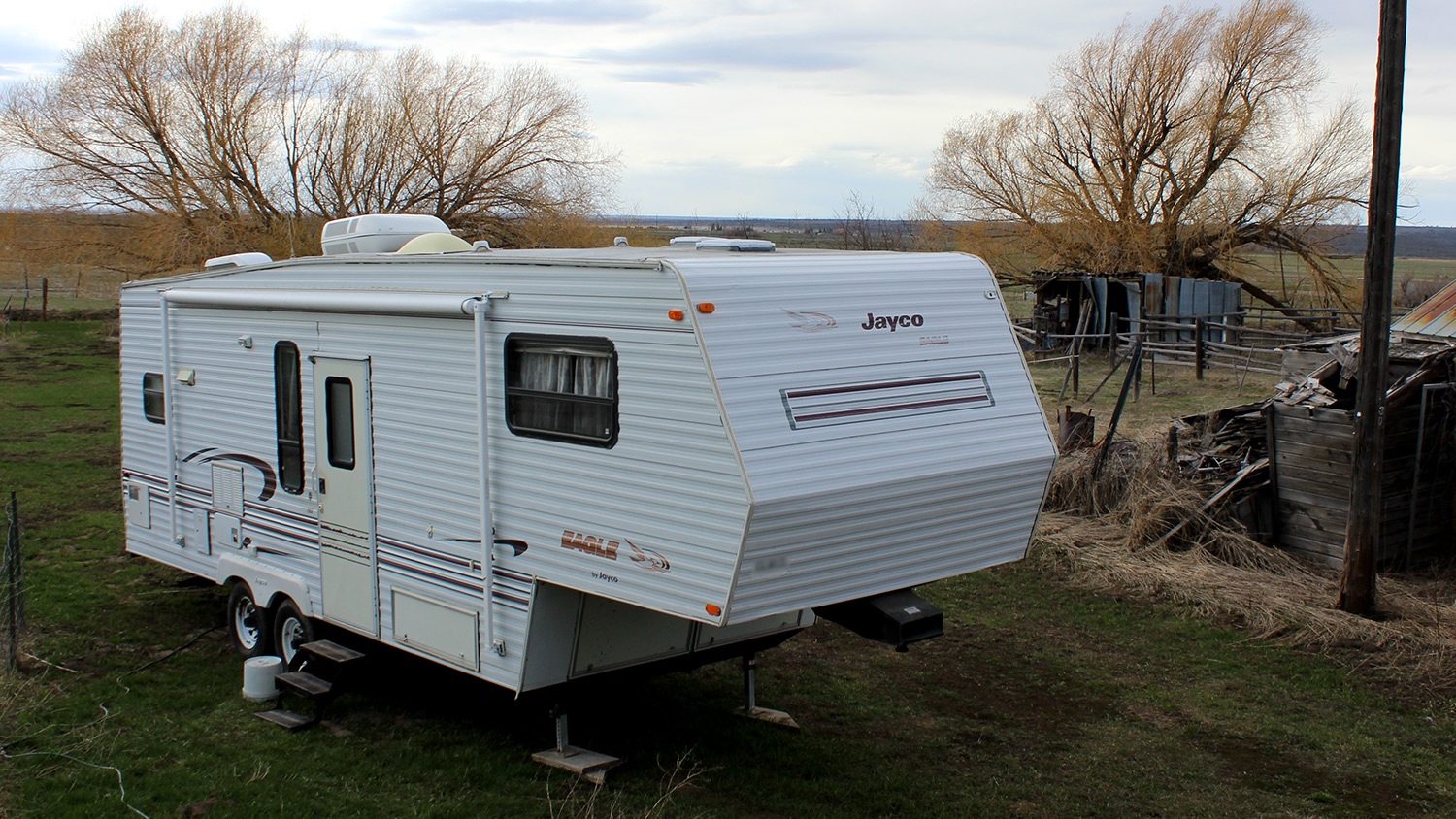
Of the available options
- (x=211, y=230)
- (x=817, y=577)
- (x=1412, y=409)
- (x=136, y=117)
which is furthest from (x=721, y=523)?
(x=136, y=117)

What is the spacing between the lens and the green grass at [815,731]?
6059 mm

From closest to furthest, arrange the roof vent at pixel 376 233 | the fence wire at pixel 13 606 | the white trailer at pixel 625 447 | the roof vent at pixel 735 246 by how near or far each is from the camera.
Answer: the white trailer at pixel 625 447 < the roof vent at pixel 735 246 < the fence wire at pixel 13 606 < the roof vent at pixel 376 233

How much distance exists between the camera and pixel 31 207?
29.4 metres

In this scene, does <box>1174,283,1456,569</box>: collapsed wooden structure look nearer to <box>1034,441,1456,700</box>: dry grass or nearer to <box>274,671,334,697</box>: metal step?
<box>1034,441,1456,700</box>: dry grass

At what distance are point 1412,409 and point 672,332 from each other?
26.6 ft

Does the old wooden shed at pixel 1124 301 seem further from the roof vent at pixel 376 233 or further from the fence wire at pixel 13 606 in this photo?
the fence wire at pixel 13 606

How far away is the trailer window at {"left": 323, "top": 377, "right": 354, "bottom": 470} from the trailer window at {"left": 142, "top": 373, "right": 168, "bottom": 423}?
2.39 metres

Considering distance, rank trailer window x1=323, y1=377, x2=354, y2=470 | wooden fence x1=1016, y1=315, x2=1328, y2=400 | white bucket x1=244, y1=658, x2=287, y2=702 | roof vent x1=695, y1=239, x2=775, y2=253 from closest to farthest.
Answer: roof vent x1=695, y1=239, x2=775, y2=253 < trailer window x1=323, y1=377, x2=354, y2=470 < white bucket x1=244, y1=658, x2=287, y2=702 < wooden fence x1=1016, y1=315, x2=1328, y2=400

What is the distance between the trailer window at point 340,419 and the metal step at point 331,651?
1.19 metres

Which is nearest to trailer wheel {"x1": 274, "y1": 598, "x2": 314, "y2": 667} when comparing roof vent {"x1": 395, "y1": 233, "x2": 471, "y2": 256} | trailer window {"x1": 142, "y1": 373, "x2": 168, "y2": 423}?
trailer window {"x1": 142, "y1": 373, "x2": 168, "y2": 423}

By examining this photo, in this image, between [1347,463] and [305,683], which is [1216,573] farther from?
[305,683]

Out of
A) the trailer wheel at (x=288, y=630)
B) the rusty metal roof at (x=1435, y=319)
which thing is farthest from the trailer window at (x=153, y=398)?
the rusty metal roof at (x=1435, y=319)

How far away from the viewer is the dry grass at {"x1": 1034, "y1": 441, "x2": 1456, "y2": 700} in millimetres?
8312

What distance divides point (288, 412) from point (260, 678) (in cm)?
180
